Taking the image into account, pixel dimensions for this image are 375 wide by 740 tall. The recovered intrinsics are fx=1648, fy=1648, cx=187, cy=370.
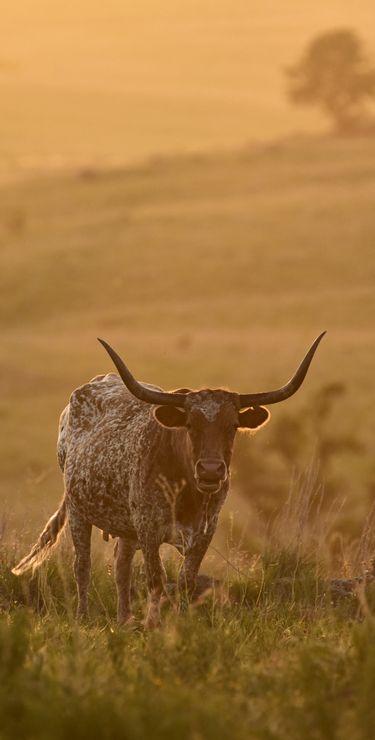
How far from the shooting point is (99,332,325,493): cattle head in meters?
10.1

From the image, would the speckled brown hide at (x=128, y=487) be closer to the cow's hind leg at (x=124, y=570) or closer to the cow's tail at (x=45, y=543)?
the cow's hind leg at (x=124, y=570)

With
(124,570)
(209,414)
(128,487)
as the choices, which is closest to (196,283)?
(124,570)

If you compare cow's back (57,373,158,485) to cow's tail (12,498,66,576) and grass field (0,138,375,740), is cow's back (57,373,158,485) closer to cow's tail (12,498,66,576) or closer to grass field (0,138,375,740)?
cow's tail (12,498,66,576)

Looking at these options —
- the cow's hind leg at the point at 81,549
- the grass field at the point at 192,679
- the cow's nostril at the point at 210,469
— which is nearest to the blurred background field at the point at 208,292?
the cow's hind leg at the point at 81,549

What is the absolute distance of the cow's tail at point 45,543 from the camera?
38.0 feet

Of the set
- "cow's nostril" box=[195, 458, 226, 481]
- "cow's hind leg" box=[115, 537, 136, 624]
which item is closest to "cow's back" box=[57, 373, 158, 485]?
"cow's hind leg" box=[115, 537, 136, 624]

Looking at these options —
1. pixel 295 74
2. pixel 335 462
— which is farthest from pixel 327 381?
pixel 295 74

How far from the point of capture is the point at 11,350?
54.3 m

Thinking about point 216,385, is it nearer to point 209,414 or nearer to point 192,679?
point 209,414

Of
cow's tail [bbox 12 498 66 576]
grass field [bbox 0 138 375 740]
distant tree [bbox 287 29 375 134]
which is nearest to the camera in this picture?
grass field [bbox 0 138 375 740]

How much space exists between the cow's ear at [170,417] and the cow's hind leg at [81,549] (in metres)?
1.89

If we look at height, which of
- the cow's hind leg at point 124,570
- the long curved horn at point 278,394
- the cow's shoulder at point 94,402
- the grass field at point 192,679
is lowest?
the grass field at point 192,679

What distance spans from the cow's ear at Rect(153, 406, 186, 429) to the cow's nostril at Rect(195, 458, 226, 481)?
Result: 1.68ft

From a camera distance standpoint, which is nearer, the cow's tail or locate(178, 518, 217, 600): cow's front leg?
locate(178, 518, 217, 600): cow's front leg
